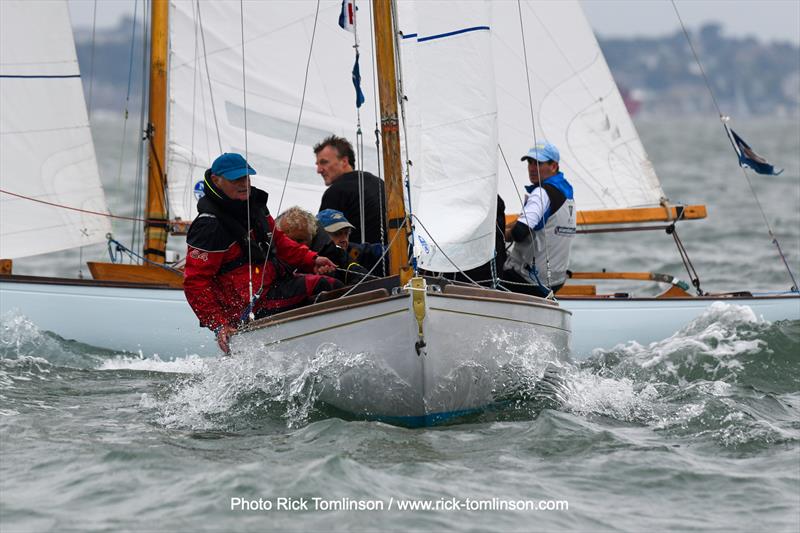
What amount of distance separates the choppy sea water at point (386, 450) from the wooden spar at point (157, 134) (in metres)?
1.43

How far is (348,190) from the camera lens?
6.89 m

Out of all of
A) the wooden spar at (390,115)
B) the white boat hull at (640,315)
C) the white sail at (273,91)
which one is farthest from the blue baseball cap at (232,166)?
the white sail at (273,91)

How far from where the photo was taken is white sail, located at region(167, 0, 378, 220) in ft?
29.8

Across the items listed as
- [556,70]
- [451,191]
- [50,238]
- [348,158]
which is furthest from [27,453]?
[556,70]

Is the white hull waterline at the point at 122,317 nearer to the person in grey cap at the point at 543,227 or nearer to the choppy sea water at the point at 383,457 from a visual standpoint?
the person in grey cap at the point at 543,227

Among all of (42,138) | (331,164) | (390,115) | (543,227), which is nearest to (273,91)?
(42,138)

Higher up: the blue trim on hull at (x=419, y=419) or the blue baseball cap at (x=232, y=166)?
the blue baseball cap at (x=232, y=166)

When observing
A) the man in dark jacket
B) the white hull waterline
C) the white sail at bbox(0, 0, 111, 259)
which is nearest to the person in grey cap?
the white hull waterline

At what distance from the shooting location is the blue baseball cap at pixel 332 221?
20.9 feet

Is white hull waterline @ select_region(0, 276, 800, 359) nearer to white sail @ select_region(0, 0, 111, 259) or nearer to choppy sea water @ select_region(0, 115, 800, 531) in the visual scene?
choppy sea water @ select_region(0, 115, 800, 531)

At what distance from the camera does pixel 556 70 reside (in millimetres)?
9438

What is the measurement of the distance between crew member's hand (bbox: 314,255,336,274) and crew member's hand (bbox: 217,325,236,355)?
574mm

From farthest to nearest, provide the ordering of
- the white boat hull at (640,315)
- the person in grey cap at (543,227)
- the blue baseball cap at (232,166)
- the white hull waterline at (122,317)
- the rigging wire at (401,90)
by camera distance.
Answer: the white boat hull at (640,315) < the white hull waterline at (122,317) < the person in grey cap at (543,227) < the blue baseball cap at (232,166) < the rigging wire at (401,90)

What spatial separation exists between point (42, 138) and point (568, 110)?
3798mm
